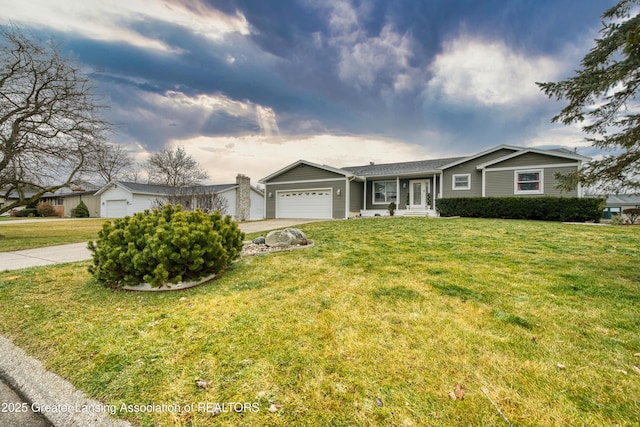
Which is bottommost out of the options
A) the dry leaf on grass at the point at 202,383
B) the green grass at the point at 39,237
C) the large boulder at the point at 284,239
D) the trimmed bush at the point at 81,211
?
the dry leaf on grass at the point at 202,383

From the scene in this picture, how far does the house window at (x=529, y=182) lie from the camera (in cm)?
1409

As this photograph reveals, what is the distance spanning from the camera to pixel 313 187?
18.1 metres

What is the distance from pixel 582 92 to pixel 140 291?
8.30 metres

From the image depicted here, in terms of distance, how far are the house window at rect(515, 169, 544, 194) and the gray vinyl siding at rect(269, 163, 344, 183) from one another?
972 centimetres

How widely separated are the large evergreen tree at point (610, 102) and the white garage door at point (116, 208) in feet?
107

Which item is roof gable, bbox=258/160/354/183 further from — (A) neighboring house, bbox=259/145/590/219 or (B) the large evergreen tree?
(B) the large evergreen tree

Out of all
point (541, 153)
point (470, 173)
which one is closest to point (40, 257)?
point (470, 173)

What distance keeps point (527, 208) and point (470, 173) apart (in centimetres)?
384

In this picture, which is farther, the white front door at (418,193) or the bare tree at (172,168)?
the bare tree at (172,168)

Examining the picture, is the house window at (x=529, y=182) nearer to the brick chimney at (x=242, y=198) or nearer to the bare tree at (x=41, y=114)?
the brick chimney at (x=242, y=198)

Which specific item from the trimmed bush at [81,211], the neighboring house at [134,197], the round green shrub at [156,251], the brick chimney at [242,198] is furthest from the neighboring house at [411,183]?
the trimmed bush at [81,211]

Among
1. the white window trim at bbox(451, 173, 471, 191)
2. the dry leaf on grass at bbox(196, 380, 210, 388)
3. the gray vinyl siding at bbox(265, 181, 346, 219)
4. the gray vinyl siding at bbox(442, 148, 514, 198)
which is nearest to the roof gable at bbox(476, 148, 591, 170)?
the gray vinyl siding at bbox(442, 148, 514, 198)

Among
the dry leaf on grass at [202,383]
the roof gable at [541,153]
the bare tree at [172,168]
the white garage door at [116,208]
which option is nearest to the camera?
the dry leaf on grass at [202,383]

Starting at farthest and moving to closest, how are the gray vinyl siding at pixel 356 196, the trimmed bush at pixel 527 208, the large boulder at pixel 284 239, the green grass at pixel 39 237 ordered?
the gray vinyl siding at pixel 356 196, the trimmed bush at pixel 527 208, the green grass at pixel 39 237, the large boulder at pixel 284 239
